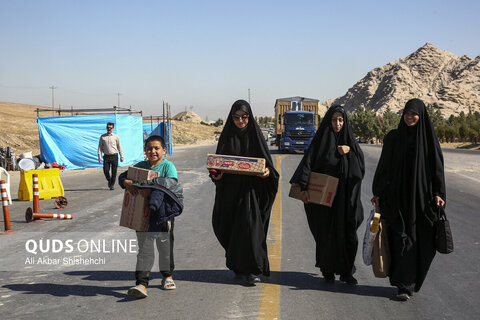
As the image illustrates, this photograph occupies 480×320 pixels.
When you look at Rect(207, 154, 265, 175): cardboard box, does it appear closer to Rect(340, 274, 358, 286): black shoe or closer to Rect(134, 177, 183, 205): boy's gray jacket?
Rect(134, 177, 183, 205): boy's gray jacket

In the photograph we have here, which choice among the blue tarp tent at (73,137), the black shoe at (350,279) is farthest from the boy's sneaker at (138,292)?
the blue tarp tent at (73,137)

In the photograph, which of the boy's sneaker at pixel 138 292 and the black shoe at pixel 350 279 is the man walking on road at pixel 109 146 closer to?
the boy's sneaker at pixel 138 292

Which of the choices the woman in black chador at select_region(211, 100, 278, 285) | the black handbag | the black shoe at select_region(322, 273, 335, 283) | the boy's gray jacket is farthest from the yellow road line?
the black handbag

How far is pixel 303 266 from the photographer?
5.67 meters

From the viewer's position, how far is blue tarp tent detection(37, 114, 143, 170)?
20797mm

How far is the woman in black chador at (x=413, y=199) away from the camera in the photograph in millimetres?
4516

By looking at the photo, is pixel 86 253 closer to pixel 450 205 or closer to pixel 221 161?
pixel 221 161

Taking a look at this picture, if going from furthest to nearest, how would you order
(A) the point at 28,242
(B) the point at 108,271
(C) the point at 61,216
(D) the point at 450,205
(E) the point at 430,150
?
(D) the point at 450,205, (C) the point at 61,216, (A) the point at 28,242, (B) the point at 108,271, (E) the point at 430,150

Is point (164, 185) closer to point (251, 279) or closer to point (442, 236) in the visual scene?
point (251, 279)

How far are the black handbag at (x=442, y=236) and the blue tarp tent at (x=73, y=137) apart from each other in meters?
18.5

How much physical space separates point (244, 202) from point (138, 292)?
133 centimetres

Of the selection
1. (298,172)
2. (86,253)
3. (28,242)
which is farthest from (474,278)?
(28,242)

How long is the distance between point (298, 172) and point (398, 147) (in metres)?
1.02

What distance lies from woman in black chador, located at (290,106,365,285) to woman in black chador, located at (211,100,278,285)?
41cm
